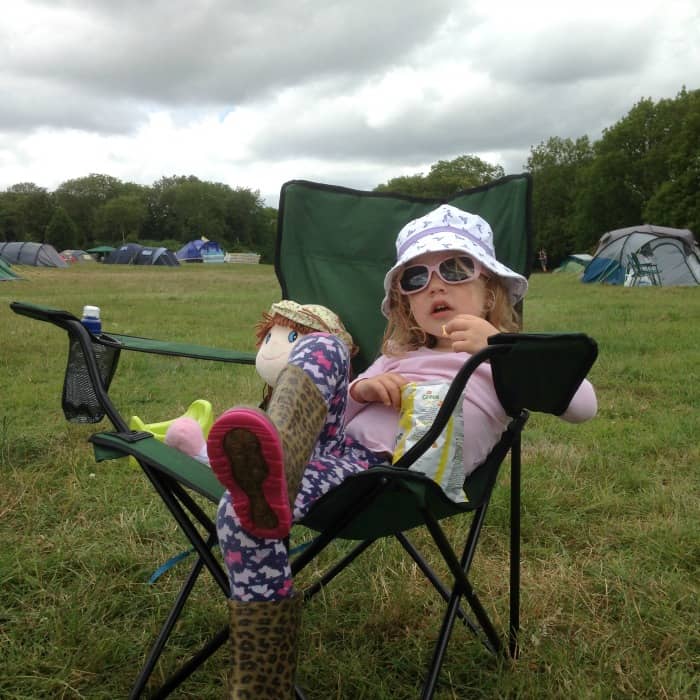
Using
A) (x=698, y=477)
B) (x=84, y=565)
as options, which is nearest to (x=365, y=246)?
(x=84, y=565)

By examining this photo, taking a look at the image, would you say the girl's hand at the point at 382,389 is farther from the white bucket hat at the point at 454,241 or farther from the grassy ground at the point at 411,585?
the grassy ground at the point at 411,585

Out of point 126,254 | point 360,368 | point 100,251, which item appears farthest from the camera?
point 100,251

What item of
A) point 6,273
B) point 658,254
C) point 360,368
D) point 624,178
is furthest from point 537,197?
point 360,368

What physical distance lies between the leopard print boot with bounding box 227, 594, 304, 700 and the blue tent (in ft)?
141

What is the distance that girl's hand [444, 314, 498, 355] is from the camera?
1.49 meters

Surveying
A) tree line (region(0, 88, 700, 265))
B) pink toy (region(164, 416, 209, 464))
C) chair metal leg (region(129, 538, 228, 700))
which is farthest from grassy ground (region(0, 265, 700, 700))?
tree line (region(0, 88, 700, 265))

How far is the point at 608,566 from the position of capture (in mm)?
1951

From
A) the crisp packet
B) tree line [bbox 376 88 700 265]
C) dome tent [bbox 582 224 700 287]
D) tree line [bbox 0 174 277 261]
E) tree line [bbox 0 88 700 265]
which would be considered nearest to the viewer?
the crisp packet

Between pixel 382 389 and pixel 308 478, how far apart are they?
12.2 inches

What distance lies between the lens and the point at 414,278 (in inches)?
66.6

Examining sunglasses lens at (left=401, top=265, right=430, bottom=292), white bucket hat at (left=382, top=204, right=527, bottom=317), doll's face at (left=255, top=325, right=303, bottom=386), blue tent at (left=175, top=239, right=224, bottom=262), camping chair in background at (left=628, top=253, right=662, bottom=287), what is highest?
blue tent at (left=175, top=239, right=224, bottom=262)

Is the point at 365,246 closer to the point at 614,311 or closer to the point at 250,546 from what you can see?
the point at 250,546

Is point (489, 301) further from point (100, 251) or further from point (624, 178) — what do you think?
point (100, 251)

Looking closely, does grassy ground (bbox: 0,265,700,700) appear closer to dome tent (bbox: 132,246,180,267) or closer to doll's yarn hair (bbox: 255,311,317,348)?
doll's yarn hair (bbox: 255,311,317,348)
